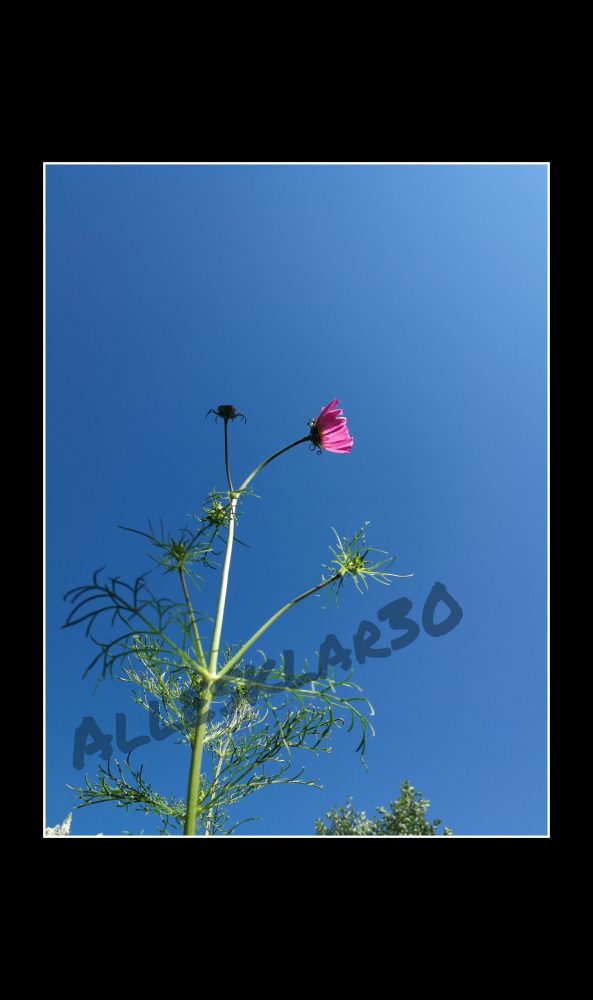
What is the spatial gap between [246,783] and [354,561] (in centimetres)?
107

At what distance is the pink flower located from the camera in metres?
1.71

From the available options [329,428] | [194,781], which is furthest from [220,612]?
[329,428]

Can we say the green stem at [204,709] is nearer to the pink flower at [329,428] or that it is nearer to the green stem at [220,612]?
the green stem at [220,612]

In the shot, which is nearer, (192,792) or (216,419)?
(192,792)

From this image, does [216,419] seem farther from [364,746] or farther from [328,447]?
[364,746]

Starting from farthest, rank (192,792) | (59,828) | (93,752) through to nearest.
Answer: (59,828)
(93,752)
(192,792)

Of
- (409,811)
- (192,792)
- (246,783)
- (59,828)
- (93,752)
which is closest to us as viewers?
(192,792)

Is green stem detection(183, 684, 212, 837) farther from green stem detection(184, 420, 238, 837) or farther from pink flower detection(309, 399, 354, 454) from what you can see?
pink flower detection(309, 399, 354, 454)

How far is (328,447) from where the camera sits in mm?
1724

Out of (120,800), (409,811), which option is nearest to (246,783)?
(120,800)

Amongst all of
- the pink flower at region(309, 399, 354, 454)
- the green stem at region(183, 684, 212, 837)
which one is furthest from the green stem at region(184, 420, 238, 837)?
the pink flower at region(309, 399, 354, 454)

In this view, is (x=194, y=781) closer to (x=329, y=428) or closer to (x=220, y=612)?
(x=220, y=612)

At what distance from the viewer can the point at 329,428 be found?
1717 millimetres

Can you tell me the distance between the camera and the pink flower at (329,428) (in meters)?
1.71
